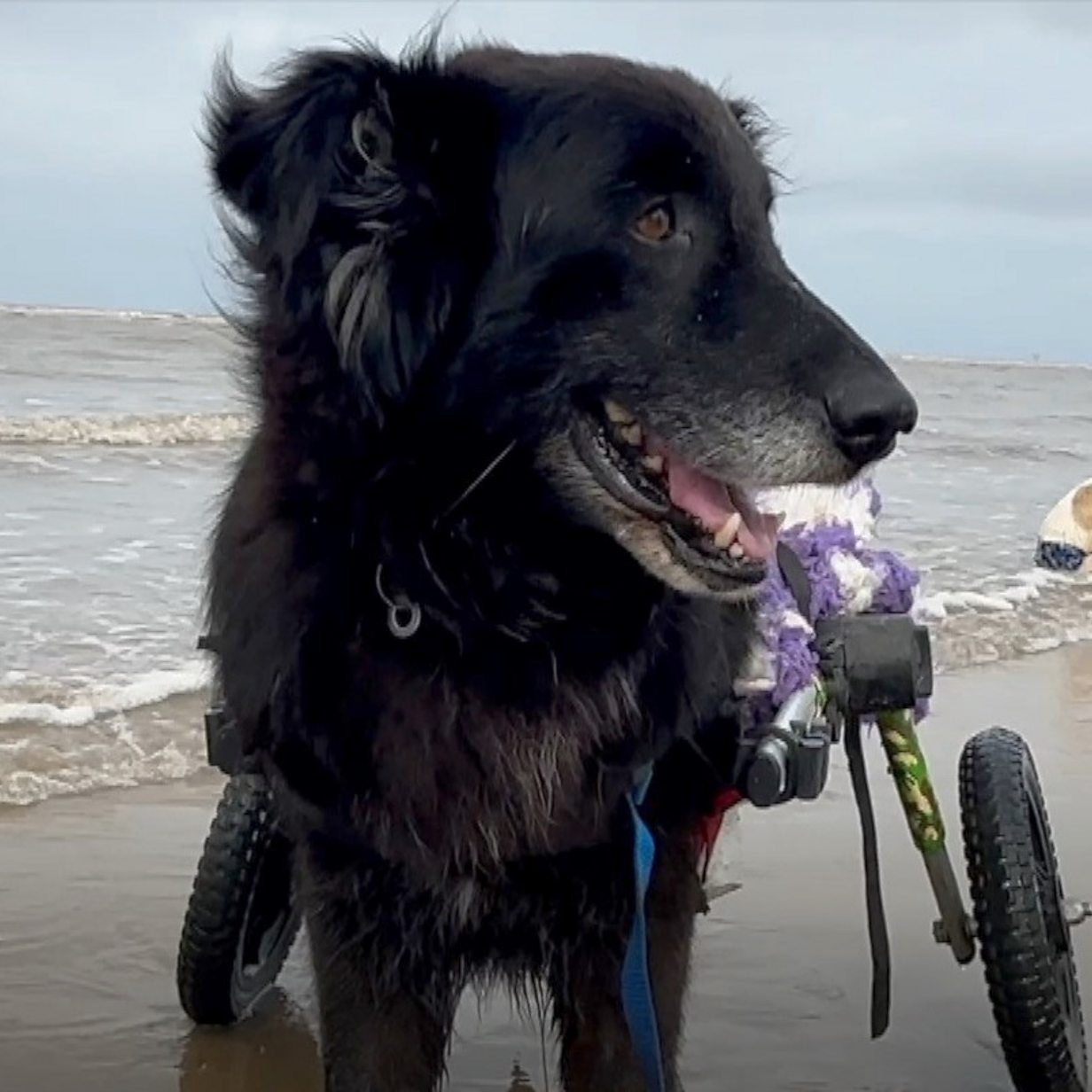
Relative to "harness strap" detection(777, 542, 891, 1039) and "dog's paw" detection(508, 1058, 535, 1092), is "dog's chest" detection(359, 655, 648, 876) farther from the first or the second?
Answer: "dog's paw" detection(508, 1058, 535, 1092)

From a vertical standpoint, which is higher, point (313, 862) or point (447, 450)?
point (447, 450)

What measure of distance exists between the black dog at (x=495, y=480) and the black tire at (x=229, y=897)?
68cm

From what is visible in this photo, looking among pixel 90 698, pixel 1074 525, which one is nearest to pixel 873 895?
pixel 90 698

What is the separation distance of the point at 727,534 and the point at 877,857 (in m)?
0.98

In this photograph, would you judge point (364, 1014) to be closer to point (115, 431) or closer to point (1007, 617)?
point (1007, 617)

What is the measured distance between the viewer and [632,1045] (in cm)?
261

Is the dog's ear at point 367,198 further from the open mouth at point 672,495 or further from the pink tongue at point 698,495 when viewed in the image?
the pink tongue at point 698,495

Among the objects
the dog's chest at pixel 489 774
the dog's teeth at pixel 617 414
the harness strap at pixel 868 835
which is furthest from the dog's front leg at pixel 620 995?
the dog's teeth at pixel 617 414

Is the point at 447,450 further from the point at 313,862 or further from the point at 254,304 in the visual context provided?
the point at 313,862

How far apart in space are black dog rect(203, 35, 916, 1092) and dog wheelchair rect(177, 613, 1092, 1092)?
8.0 inches

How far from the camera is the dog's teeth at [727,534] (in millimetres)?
2367

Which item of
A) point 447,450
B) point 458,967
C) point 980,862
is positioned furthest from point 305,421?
point 980,862

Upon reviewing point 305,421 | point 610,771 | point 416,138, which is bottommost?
point 610,771

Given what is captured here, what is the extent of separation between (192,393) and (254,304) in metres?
17.3
